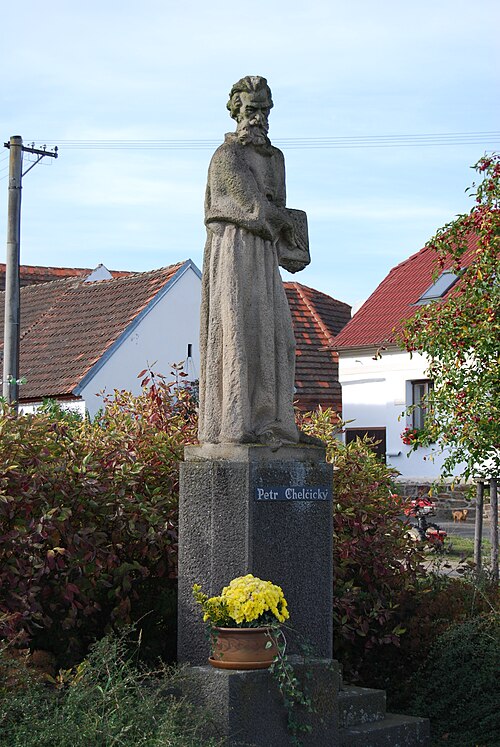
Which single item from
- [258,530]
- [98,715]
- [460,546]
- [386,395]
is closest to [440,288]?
[386,395]

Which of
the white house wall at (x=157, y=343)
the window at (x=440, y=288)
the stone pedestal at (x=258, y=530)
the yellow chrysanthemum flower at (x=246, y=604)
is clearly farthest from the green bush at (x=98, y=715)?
the window at (x=440, y=288)

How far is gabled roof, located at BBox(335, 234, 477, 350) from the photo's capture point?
30041mm

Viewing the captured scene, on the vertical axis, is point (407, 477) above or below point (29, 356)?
below

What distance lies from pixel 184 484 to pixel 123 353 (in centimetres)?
1585

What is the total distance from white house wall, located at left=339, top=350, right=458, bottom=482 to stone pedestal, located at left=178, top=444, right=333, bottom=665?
876 inches

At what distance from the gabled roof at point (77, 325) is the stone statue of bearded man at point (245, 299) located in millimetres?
14599

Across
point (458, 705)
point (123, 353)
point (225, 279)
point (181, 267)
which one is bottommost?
point (458, 705)

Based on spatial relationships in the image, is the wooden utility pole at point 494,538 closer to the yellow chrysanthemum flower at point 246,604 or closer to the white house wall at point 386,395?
the yellow chrysanthemum flower at point 246,604

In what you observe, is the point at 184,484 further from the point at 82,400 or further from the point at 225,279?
the point at 82,400

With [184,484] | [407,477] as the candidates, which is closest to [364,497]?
[184,484]

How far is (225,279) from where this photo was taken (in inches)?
276

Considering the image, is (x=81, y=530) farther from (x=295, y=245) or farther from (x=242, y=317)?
(x=295, y=245)

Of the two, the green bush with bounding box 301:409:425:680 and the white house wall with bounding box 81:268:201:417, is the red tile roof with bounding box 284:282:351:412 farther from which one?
the green bush with bounding box 301:409:425:680

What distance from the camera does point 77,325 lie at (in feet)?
79.8
